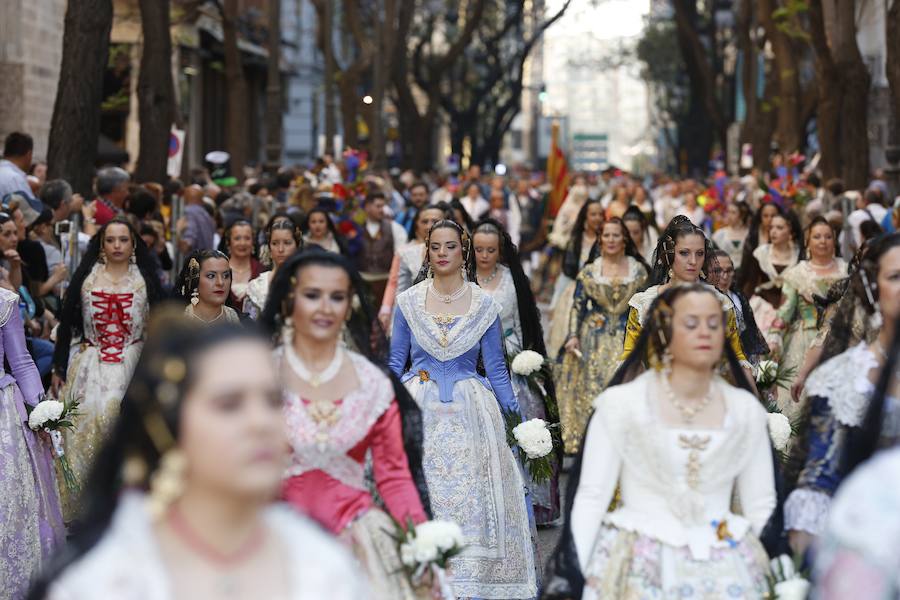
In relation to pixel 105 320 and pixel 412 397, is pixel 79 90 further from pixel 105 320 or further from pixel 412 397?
pixel 412 397

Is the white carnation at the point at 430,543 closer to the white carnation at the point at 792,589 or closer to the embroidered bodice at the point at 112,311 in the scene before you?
the white carnation at the point at 792,589

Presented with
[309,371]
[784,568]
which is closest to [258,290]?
[309,371]

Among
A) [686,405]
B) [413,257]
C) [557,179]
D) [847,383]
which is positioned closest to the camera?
[686,405]

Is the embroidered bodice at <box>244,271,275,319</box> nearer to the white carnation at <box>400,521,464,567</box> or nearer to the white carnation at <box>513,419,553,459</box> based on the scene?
the white carnation at <box>513,419,553,459</box>

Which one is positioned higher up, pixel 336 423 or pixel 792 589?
pixel 336 423

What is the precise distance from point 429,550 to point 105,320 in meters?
5.68

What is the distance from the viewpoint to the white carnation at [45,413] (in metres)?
9.44

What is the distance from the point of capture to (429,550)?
5.95 m

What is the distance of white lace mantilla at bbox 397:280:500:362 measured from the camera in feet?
32.2

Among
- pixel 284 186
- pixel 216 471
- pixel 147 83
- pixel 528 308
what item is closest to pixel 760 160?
pixel 284 186

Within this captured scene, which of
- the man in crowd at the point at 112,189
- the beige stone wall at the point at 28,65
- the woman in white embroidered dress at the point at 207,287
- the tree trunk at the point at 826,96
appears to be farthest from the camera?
the beige stone wall at the point at 28,65

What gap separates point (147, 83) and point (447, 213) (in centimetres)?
673

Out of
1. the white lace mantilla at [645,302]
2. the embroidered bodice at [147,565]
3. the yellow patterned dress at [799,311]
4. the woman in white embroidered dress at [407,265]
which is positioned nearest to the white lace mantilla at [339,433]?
the embroidered bodice at [147,565]

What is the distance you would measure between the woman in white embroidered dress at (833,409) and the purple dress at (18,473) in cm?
451
